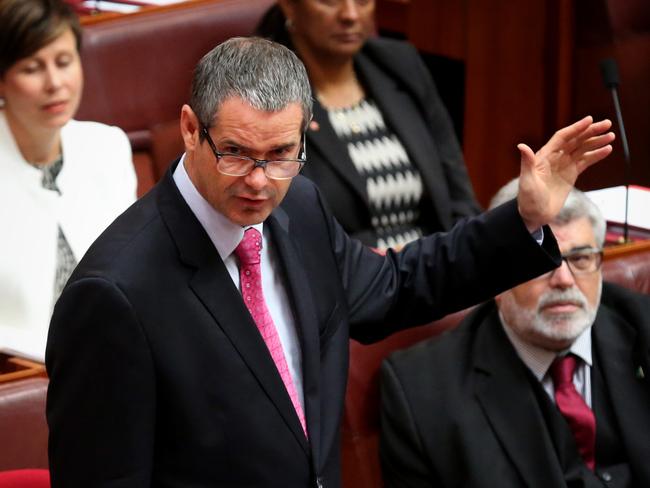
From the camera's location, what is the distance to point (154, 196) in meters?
0.75

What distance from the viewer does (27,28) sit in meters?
1.26

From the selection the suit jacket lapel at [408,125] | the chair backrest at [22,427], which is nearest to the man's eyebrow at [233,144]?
the chair backrest at [22,427]

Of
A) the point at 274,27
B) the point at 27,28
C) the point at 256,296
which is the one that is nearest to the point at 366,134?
the point at 274,27

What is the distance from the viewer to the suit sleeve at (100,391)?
27.2 inches

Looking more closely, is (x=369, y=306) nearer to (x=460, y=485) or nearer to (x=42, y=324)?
(x=460, y=485)

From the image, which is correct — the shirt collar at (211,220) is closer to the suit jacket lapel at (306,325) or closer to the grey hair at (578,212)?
the suit jacket lapel at (306,325)

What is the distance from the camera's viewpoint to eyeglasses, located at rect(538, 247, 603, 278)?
117cm

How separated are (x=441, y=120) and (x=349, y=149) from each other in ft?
0.51

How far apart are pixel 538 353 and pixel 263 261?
1.48 feet

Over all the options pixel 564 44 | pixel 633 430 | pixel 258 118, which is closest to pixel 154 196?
pixel 258 118

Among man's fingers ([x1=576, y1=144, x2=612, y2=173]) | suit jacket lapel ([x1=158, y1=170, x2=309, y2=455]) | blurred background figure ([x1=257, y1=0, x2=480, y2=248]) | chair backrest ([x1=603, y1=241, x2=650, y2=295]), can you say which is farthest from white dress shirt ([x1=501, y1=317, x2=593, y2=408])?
suit jacket lapel ([x1=158, y1=170, x2=309, y2=455])

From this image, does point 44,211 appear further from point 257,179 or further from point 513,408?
point 257,179

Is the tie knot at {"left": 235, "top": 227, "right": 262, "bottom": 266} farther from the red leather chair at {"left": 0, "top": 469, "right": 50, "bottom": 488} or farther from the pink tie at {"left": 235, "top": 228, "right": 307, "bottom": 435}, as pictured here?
the red leather chair at {"left": 0, "top": 469, "right": 50, "bottom": 488}

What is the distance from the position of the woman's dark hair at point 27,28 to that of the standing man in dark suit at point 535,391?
488 millimetres
